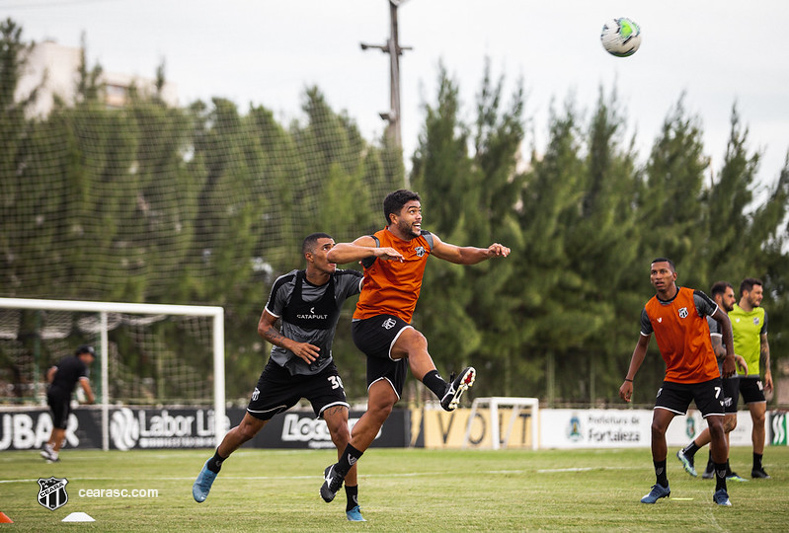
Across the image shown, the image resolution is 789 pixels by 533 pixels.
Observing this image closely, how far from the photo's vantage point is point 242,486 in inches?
471

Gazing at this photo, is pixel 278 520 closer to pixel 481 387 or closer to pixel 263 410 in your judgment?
pixel 263 410

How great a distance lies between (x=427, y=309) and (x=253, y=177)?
22.7ft

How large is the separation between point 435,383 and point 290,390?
5.95ft

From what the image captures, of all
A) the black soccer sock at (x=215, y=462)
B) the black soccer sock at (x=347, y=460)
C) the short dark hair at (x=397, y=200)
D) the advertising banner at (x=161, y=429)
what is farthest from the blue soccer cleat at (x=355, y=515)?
the advertising banner at (x=161, y=429)

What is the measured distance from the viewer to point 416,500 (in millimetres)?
9781

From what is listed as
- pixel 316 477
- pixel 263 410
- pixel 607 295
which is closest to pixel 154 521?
pixel 263 410

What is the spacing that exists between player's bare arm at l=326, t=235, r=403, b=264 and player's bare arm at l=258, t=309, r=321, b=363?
3.52 ft

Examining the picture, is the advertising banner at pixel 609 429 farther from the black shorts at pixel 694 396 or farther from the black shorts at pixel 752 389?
the black shorts at pixel 694 396

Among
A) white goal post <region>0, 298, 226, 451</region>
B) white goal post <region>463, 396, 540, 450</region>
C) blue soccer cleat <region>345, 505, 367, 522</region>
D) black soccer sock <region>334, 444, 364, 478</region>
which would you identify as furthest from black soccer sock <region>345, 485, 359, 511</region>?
white goal post <region>463, 396, 540, 450</region>

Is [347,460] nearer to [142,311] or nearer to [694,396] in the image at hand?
[694,396]

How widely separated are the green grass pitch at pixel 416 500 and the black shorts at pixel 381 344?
1.15 metres

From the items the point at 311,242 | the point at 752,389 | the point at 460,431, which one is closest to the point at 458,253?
the point at 311,242

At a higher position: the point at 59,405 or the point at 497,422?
the point at 59,405

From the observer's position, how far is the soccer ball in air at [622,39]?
12430 mm
